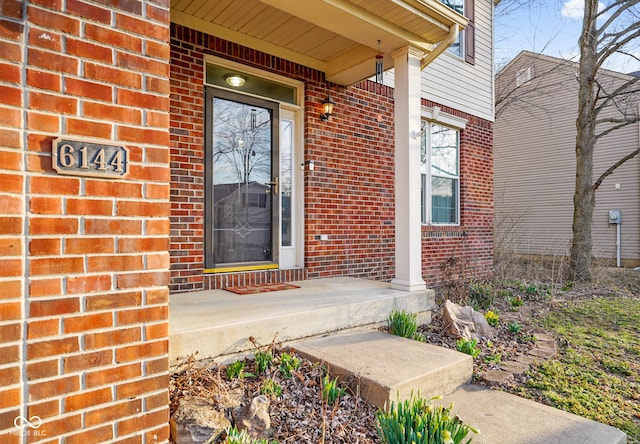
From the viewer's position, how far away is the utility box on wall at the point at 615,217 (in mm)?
11094

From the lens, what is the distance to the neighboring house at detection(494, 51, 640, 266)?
1112 centimetres

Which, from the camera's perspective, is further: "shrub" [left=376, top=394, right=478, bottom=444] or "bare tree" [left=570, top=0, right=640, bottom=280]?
"bare tree" [left=570, top=0, right=640, bottom=280]

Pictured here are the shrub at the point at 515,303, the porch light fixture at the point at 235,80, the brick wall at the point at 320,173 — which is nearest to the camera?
the brick wall at the point at 320,173

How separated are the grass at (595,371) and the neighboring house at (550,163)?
20.9 feet

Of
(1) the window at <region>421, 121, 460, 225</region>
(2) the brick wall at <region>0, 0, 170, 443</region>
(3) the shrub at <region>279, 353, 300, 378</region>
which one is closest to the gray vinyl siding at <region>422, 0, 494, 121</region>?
(1) the window at <region>421, 121, 460, 225</region>

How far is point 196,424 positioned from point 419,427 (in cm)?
107

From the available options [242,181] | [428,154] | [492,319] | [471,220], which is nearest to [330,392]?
[242,181]

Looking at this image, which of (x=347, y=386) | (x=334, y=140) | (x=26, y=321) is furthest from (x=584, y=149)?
(x=26, y=321)

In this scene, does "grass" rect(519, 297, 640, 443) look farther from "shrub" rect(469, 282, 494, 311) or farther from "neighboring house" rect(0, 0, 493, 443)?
"neighboring house" rect(0, 0, 493, 443)

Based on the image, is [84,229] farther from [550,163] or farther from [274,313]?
[550,163]

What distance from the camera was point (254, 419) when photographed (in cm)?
205

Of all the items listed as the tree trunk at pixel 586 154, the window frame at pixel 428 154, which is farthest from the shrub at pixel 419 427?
the tree trunk at pixel 586 154

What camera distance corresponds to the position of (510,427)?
2.31 meters

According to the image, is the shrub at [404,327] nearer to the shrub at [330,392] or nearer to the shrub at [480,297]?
the shrub at [330,392]
